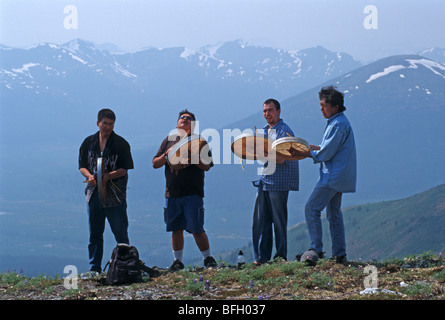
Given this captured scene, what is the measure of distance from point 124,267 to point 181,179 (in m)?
1.67

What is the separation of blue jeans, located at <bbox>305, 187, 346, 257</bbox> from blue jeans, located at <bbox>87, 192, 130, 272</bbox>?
2.85 metres

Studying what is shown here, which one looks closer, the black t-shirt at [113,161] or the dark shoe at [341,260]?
the dark shoe at [341,260]

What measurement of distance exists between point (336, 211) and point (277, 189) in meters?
1.00

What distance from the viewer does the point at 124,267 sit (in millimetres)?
9312

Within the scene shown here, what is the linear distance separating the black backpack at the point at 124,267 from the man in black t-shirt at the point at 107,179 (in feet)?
2.06

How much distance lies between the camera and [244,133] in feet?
33.8

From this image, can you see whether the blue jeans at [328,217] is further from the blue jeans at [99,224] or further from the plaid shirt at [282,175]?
the blue jeans at [99,224]

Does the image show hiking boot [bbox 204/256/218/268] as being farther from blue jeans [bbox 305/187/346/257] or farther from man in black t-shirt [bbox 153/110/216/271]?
blue jeans [bbox 305/187/346/257]

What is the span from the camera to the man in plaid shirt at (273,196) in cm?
1025

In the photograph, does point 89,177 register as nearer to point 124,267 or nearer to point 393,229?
point 124,267

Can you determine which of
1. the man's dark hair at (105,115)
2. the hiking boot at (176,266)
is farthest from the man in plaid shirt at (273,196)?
the man's dark hair at (105,115)

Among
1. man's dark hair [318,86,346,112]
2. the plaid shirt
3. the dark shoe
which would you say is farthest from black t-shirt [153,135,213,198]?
the dark shoe

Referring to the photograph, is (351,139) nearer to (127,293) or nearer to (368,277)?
(368,277)
